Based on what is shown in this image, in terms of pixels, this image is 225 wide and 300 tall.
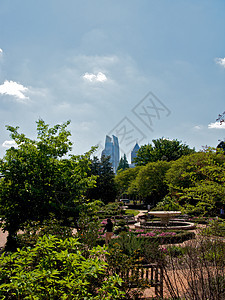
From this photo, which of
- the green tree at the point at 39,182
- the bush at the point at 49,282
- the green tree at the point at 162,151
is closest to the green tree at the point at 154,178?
the green tree at the point at 162,151

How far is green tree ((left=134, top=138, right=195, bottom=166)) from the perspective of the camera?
49.1 m

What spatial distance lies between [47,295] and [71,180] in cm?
529

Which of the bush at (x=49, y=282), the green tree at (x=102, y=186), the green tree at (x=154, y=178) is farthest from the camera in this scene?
the green tree at (x=154, y=178)

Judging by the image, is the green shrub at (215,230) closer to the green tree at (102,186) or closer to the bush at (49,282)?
the bush at (49,282)

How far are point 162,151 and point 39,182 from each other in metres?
45.3

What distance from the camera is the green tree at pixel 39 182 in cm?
723

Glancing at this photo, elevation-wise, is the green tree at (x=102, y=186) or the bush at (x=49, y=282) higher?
the green tree at (x=102, y=186)

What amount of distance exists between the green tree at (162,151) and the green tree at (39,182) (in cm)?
4155

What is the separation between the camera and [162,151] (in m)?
50.7

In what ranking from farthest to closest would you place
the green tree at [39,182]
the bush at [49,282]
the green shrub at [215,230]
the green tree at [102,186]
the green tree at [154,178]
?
the green tree at [154,178] < the green tree at [102,186] < the green tree at [39,182] < the green shrub at [215,230] < the bush at [49,282]

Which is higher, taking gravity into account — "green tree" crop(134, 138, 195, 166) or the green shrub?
"green tree" crop(134, 138, 195, 166)

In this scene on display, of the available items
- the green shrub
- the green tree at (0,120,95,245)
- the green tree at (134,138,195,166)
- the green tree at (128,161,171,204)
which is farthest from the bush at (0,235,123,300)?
the green tree at (134,138,195,166)

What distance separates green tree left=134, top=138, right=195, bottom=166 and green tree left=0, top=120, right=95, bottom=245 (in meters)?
41.5

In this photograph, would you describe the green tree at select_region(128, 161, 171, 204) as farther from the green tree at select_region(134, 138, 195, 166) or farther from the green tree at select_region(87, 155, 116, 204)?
the green tree at select_region(134, 138, 195, 166)
